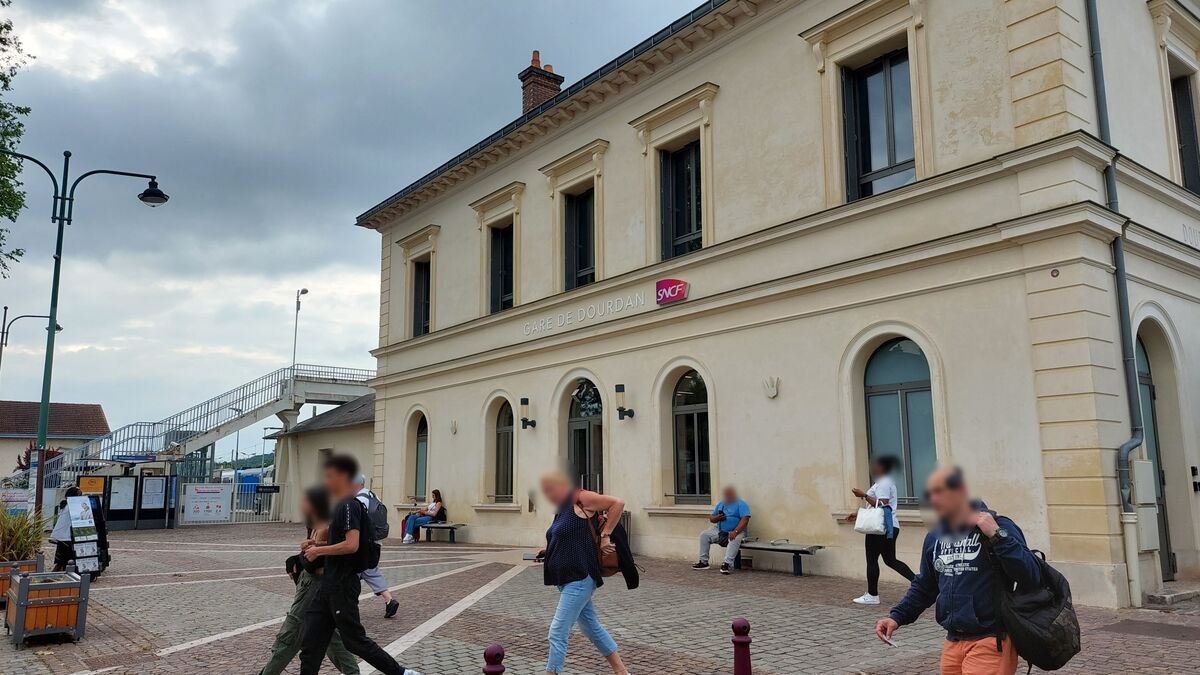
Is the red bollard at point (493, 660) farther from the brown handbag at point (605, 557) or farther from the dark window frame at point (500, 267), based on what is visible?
the dark window frame at point (500, 267)

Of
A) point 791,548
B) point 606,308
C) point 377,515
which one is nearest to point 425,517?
point 606,308

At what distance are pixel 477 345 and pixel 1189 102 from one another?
15.0 m

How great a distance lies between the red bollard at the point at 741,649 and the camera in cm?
538

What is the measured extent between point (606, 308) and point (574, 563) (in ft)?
36.9

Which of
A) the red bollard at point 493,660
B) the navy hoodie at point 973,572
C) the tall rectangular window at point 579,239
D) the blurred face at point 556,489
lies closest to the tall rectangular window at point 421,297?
the tall rectangular window at point 579,239

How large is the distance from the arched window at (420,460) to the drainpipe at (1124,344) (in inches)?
673

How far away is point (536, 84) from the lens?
22.8 metres

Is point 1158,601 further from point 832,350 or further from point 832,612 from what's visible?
point 832,350

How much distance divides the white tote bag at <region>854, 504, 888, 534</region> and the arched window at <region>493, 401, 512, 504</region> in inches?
437

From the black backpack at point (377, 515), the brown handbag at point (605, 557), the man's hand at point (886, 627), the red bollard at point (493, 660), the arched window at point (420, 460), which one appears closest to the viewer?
the man's hand at point (886, 627)

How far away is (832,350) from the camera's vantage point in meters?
12.9

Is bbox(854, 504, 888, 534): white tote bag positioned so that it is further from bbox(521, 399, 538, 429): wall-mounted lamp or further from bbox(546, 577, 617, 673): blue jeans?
bbox(521, 399, 538, 429): wall-mounted lamp

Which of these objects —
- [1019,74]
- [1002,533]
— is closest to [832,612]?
[1002,533]

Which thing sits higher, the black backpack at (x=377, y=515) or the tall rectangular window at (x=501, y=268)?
the tall rectangular window at (x=501, y=268)
